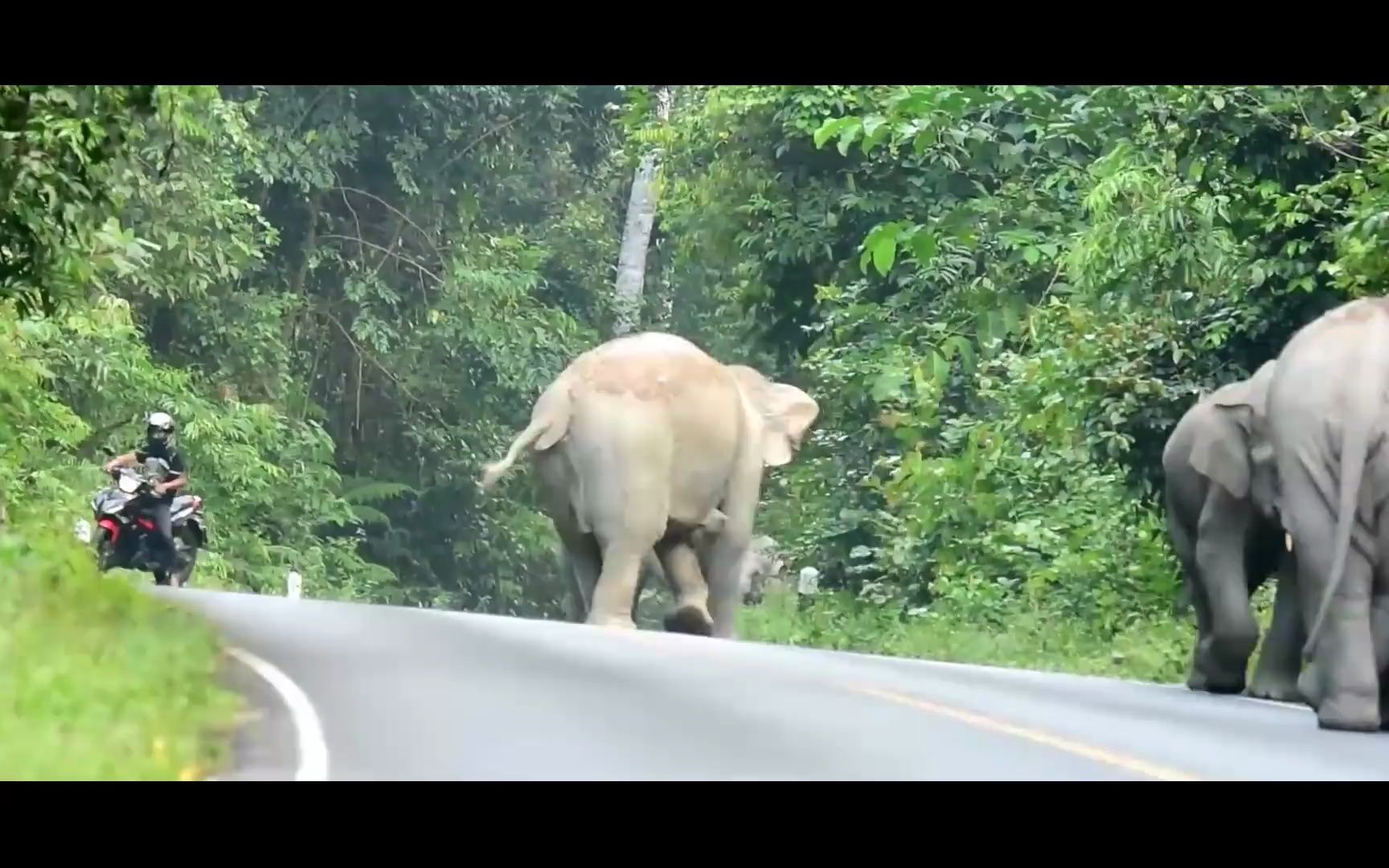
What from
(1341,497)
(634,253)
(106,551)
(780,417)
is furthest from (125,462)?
(634,253)

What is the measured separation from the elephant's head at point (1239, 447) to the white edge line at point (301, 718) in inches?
171

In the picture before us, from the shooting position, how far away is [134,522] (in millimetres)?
17891

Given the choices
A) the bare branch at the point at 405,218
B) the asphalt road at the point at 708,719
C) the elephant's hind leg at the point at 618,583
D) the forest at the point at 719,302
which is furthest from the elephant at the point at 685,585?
the bare branch at the point at 405,218

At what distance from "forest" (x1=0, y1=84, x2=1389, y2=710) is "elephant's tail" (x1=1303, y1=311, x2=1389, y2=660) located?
327 centimetres

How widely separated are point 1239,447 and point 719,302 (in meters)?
17.9

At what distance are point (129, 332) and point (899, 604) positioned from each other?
308 inches

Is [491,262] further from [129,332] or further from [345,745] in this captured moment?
[345,745]

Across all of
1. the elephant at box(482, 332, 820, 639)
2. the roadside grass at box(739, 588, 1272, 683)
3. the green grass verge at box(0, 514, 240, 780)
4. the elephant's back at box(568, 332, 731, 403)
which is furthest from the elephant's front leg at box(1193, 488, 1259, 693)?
the elephant's back at box(568, 332, 731, 403)

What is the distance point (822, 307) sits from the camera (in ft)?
75.3

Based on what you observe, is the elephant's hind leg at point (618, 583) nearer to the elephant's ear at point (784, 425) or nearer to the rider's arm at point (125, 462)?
the elephant's ear at point (784, 425)

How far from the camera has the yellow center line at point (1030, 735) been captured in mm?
8141

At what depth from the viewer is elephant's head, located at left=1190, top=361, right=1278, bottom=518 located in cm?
1177

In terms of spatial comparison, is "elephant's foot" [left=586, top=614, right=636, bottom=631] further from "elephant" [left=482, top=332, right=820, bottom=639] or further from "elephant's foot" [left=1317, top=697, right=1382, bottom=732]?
"elephant's foot" [left=1317, top=697, right=1382, bottom=732]

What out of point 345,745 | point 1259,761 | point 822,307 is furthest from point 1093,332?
point 345,745
